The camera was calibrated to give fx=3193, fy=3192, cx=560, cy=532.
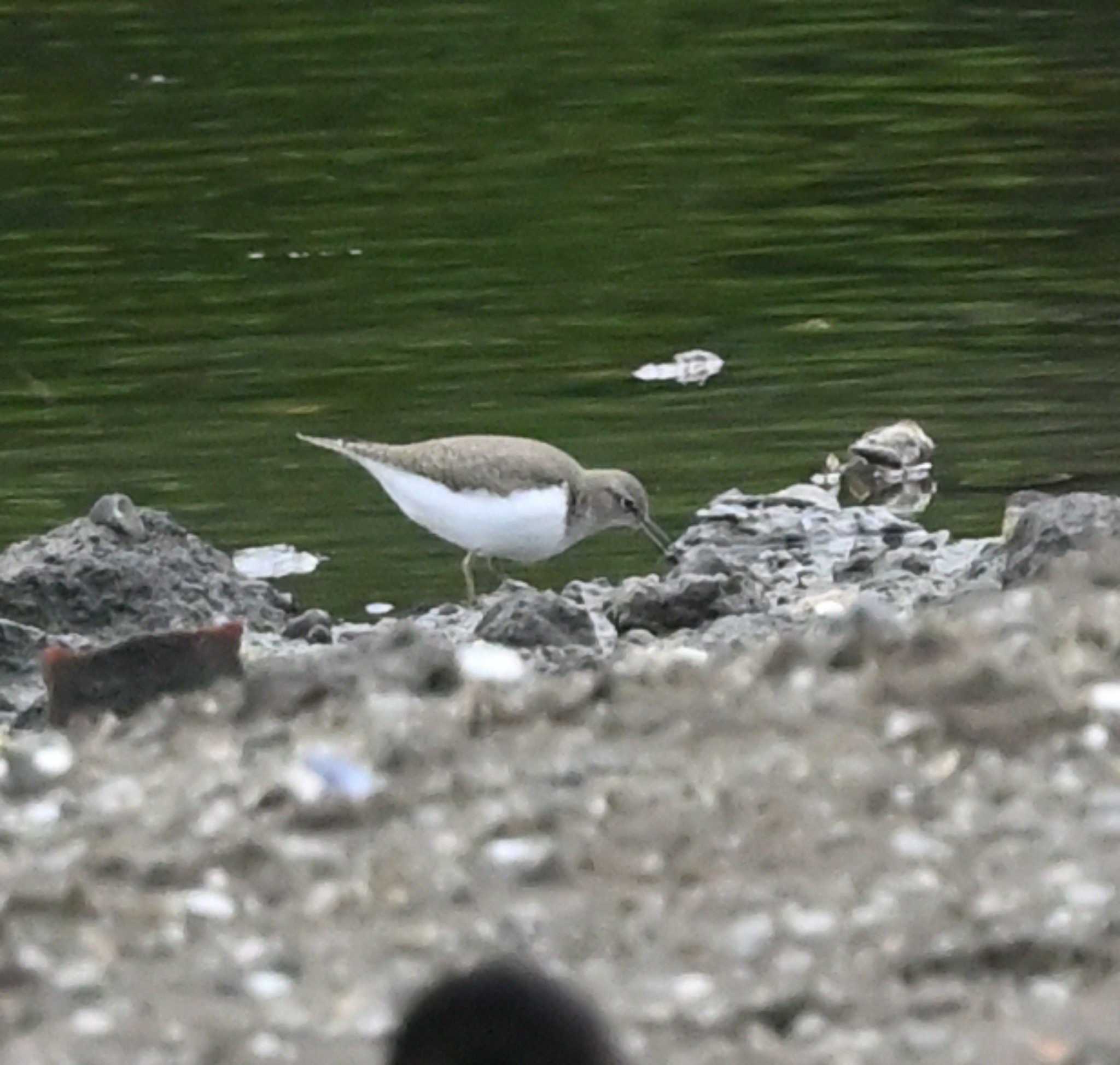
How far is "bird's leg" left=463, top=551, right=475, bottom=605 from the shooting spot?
36.8 feet

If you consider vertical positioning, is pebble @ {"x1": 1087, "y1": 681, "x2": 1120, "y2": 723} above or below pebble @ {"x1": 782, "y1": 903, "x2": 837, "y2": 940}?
below

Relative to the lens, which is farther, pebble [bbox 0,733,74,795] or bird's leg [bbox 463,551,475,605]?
bird's leg [bbox 463,551,475,605]

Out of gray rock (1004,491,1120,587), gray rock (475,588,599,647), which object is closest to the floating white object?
gray rock (475,588,599,647)

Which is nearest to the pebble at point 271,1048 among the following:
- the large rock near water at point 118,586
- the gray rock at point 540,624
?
the gray rock at point 540,624

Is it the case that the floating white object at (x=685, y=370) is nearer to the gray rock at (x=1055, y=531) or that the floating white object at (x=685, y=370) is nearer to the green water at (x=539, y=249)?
the green water at (x=539, y=249)

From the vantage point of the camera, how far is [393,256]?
17453 millimetres

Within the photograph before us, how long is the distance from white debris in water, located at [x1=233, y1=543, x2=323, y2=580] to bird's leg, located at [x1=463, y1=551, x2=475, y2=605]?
2.17 ft

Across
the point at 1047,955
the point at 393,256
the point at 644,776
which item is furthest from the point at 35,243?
the point at 1047,955

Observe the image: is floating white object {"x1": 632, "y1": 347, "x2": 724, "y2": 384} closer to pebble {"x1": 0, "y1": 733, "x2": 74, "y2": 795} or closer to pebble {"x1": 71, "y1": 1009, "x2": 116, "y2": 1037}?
pebble {"x1": 0, "y1": 733, "x2": 74, "y2": 795}

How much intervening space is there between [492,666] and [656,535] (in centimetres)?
377

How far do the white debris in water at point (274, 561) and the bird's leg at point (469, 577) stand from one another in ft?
2.17

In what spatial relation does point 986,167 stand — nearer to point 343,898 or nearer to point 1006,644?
point 1006,644

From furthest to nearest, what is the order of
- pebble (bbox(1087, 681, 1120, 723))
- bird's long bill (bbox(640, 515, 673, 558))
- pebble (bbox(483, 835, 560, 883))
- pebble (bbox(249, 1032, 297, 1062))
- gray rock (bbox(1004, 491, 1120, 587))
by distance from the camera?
1. bird's long bill (bbox(640, 515, 673, 558))
2. gray rock (bbox(1004, 491, 1120, 587))
3. pebble (bbox(1087, 681, 1120, 723))
4. pebble (bbox(483, 835, 560, 883))
5. pebble (bbox(249, 1032, 297, 1062))

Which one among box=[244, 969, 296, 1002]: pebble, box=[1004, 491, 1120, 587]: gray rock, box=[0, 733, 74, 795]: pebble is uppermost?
box=[244, 969, 296, 1002]: pebble
